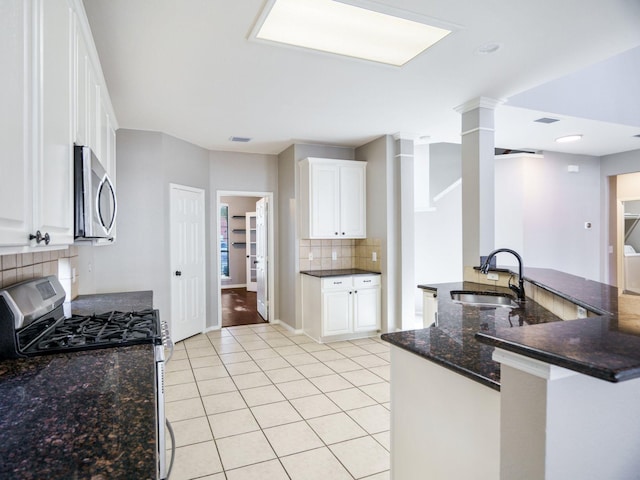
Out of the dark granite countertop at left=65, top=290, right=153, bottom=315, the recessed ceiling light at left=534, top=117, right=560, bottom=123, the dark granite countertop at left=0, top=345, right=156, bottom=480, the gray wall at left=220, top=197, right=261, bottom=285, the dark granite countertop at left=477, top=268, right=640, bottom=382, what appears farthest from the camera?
the gray wall at left=220, top=197, right=261, bottom=285

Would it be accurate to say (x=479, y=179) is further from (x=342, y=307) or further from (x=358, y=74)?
(x=342, y=307)

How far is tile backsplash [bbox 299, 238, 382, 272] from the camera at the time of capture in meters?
5.30

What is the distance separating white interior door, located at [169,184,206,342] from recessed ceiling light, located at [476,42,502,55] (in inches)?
146

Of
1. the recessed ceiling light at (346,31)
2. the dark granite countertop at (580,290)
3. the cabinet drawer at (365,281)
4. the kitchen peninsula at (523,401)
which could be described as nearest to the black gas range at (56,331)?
the kitchen peninsula at (523,401)

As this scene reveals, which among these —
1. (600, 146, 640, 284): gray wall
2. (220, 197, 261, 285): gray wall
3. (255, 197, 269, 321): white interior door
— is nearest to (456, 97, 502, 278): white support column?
(255, 197, 269, 321): white interior door

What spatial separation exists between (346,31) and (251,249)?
7.49m

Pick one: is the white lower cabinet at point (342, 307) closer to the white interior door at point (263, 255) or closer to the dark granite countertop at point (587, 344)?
the white interior door at point (263, 255)

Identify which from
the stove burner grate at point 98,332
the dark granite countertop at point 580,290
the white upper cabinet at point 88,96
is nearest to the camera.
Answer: the dark granite countertop at point 580,290

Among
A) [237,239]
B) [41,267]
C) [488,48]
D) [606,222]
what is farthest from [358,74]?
[237,239]

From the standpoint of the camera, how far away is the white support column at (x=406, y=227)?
482 cm

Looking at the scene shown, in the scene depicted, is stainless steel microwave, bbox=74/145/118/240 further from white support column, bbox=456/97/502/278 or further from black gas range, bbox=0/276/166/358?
white support column, bbox=456/97/502/278

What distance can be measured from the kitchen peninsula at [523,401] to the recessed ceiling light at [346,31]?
1.93m

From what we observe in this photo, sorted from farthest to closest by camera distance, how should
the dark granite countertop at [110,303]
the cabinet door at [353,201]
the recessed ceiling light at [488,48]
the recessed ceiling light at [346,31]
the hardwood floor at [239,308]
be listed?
the hardwood floor at [239,308], the cabinet door at [353,201], the dark granite countertop at [110,303], the recessed ceiling light at [488,48], the recessed ceiling light at [346,31]

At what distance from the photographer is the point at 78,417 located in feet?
3.36
